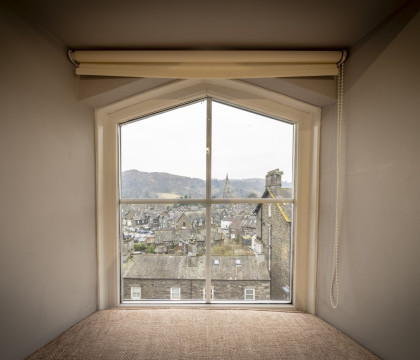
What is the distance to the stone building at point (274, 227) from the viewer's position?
1.98 m

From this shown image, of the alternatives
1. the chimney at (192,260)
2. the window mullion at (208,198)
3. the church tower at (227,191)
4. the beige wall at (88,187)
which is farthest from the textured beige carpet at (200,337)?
the church tower at (227,191)

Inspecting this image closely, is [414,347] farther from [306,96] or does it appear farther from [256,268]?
[306,96]

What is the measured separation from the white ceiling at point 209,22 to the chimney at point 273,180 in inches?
36.6

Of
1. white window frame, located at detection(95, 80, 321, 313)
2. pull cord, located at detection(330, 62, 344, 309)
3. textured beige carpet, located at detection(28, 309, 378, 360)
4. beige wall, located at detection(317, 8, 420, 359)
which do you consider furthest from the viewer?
white window frame, located at detection(95, 80, 321, 313)

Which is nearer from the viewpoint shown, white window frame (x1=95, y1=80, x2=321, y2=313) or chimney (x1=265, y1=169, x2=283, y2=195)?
white window frame (x1=95, y1=80, x2=321, y2=313)

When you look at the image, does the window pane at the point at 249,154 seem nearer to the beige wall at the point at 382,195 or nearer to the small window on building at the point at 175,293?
the beige wall at the point at 382,195

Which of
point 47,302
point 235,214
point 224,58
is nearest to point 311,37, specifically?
point 224,58

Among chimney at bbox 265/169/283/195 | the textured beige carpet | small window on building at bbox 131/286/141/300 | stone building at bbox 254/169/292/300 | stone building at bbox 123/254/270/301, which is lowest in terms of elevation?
the textured beige carpet

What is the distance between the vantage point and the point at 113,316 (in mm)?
1766

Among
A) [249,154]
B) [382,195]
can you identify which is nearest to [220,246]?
[249,154]

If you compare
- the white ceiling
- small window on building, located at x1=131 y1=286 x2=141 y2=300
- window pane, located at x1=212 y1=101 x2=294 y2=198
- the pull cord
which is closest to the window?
window pane, located at x1=212 y1=101 x2=294 y2=198

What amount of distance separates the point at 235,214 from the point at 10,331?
1549 mm

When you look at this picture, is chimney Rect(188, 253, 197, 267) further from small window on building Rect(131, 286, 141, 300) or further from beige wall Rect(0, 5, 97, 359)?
beige wall Rect(0, 5, 97, 359)

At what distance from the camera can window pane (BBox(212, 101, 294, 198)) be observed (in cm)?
197
